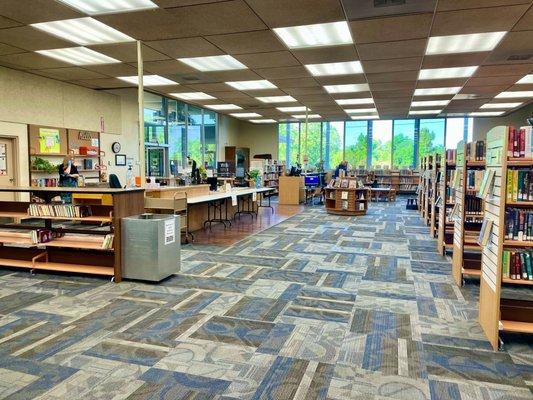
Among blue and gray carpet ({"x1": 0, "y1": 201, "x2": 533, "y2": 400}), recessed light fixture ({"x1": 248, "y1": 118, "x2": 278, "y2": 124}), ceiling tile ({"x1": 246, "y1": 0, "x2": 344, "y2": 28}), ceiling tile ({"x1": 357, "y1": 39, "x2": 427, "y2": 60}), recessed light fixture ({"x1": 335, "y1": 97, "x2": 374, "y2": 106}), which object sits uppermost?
recessed light fixture ({"x1": 248, "y1": 118, "x2": 278, "y2": 124})

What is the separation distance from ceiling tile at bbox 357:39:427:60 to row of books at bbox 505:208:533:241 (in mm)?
4035

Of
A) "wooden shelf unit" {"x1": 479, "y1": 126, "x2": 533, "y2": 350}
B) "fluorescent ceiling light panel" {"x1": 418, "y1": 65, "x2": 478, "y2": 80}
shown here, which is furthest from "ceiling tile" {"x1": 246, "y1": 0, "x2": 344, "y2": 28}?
"fluorescent ceiling light panel" {"x1": 418, "y1": 65, "x2": 478, "y2": 80}

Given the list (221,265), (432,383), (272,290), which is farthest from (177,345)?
(221,265)

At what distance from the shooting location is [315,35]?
6035 mm

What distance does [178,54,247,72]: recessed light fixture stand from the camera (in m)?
7.32

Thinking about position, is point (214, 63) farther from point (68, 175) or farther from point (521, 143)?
point (521, 143)

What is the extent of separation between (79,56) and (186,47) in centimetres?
218

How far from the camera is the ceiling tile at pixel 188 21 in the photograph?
498 centimetres

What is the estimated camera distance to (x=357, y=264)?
213 inches

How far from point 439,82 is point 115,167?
8.50 metres

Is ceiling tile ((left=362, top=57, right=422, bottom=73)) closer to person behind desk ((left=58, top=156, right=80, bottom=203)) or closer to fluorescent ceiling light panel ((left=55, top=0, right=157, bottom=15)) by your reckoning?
fluorescent ceiling light panel ((left=55, top=0, right=157, bottom=15))

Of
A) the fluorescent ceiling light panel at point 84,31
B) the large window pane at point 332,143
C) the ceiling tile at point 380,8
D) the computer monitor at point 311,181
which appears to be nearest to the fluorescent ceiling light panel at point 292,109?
the computer monitor at point 311,181

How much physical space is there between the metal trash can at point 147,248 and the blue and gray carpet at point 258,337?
0.49 ft

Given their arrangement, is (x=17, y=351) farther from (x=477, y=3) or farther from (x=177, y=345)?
(x=477, y=3)
